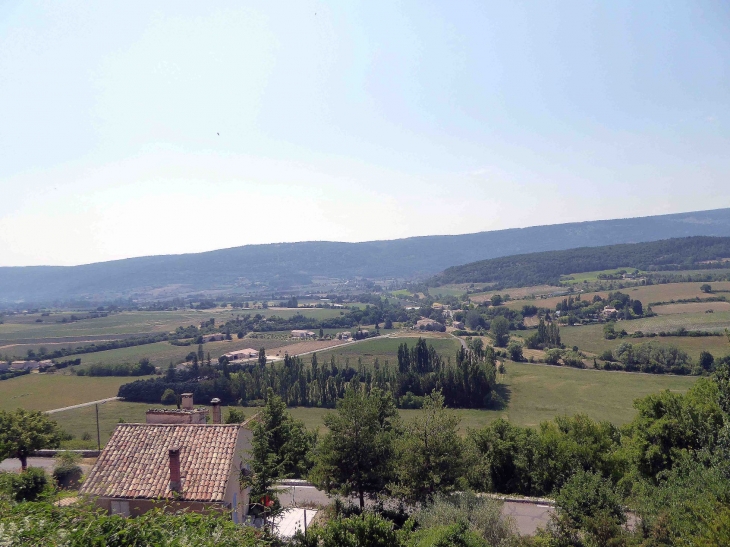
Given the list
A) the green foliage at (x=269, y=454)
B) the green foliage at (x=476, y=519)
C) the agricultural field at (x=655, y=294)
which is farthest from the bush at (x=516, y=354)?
the green foliage at (x=269, y=454)

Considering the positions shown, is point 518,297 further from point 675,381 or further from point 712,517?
point 712,517

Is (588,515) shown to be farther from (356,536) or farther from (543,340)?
(543,340)

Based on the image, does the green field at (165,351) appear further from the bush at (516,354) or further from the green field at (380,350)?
the bush at (516,354)

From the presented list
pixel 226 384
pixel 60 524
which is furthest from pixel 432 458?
pixel 226 384

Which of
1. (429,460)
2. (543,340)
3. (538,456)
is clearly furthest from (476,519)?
(543,340)

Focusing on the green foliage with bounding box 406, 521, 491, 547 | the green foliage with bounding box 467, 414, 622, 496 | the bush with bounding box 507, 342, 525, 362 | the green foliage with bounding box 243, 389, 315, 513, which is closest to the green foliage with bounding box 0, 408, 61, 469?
the green foliage with bounding box 243, 389, 315, 513
